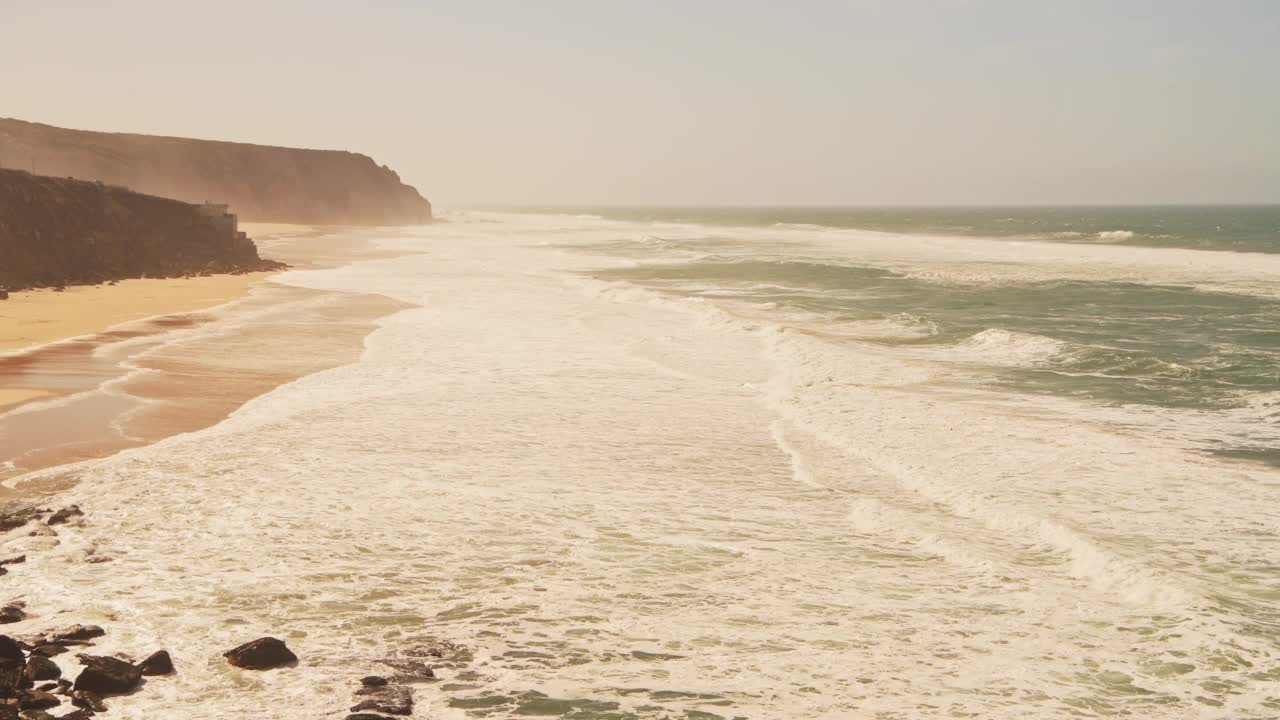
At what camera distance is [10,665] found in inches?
244

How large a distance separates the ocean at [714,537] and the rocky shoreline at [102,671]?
0.13 m

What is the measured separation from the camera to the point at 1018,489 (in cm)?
1160

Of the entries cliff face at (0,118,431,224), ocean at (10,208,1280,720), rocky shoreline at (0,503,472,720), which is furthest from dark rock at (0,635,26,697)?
cliff face at (0,118,431,224)

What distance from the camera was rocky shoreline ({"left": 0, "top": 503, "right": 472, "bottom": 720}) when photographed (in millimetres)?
6031

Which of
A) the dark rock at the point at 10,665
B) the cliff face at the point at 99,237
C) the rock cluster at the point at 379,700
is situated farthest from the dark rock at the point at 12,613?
the cliff face at the point at 99,237

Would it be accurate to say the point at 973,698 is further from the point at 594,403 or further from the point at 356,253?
the point at 356,253

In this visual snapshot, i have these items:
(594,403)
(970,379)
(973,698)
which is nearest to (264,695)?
(973,698)

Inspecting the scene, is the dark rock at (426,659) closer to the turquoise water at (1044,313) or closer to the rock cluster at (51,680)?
the rock cluster at (51,680)

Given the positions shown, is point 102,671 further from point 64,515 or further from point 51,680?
point 64,515

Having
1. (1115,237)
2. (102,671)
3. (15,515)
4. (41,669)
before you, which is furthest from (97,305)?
(1115,237)

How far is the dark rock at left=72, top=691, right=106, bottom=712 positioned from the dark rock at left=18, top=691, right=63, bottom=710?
10 centimetres

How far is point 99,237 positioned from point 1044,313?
1374 inches

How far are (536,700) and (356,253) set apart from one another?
59.2 meters

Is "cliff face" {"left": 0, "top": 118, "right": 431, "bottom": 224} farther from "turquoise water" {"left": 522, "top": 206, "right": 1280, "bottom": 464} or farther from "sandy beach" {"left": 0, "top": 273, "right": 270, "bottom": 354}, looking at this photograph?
"turquoise water" {"left": 522, "top": 206, "right": 1280, "bottom": 464}
